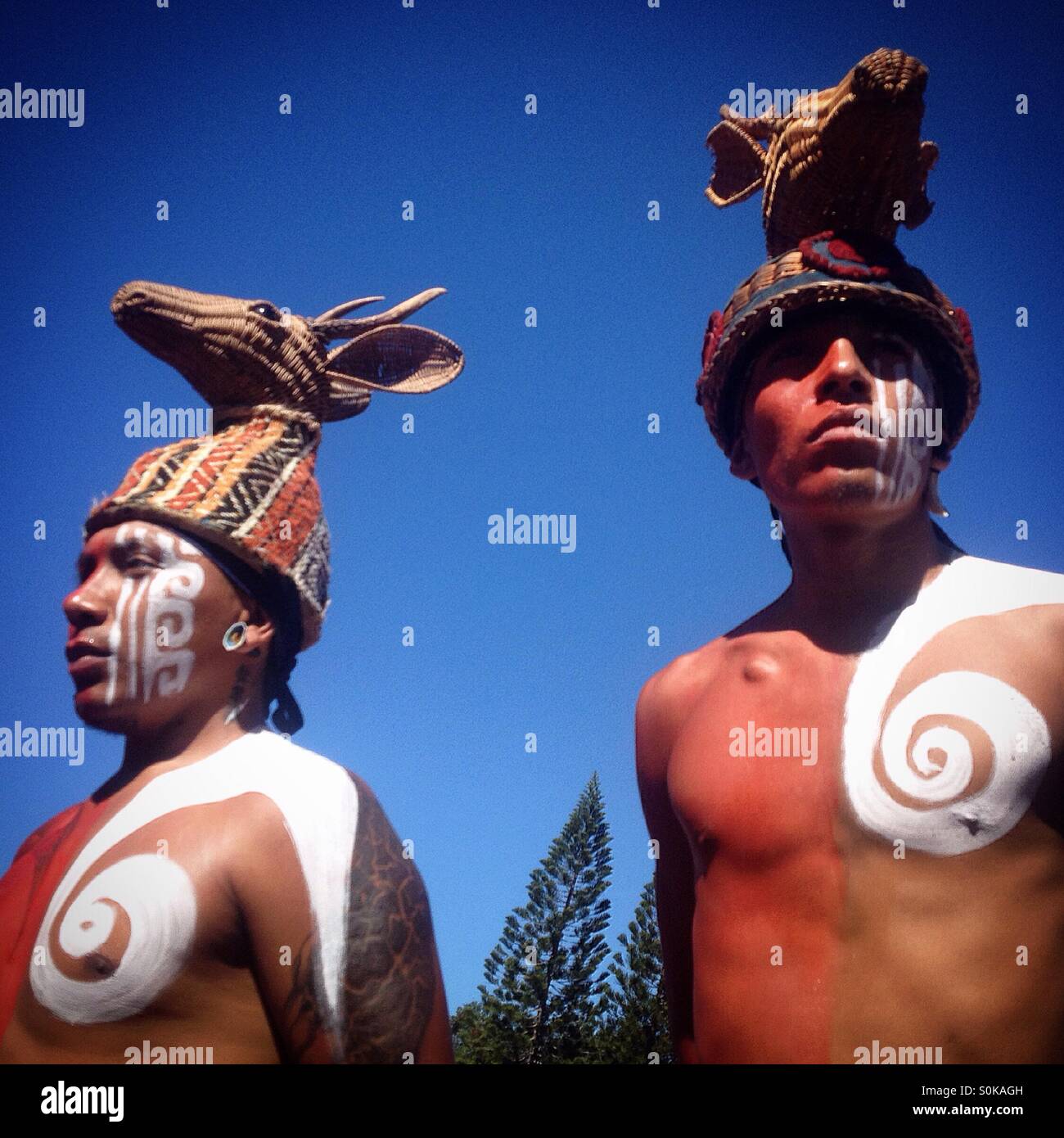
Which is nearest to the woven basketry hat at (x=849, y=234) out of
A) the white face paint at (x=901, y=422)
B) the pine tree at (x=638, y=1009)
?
the white face paint at (x=901, y=422)

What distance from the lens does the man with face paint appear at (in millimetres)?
3914

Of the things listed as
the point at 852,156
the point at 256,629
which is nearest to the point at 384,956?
the point at 256,629

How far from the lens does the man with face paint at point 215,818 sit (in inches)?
154

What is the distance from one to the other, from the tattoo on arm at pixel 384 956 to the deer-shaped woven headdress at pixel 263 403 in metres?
0.97

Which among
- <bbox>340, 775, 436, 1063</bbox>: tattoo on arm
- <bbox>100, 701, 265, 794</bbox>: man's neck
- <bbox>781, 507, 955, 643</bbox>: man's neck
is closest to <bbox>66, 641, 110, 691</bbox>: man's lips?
<bbox>100, 701, 265, 794</bbox>: man's neck

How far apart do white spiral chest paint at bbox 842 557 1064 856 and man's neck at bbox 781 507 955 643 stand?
0.08 m

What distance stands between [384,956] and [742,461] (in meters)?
1.92

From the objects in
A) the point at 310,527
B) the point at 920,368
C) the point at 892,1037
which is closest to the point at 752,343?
the point at 920,368

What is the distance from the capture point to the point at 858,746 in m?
3.65

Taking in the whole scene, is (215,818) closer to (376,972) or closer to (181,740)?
(181,740)

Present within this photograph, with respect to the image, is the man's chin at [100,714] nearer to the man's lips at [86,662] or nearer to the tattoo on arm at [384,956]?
the man's lips at [86,662]

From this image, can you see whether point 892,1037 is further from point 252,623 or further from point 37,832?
point 37,832

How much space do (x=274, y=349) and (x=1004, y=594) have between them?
8.91ft

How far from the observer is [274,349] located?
492 cm
